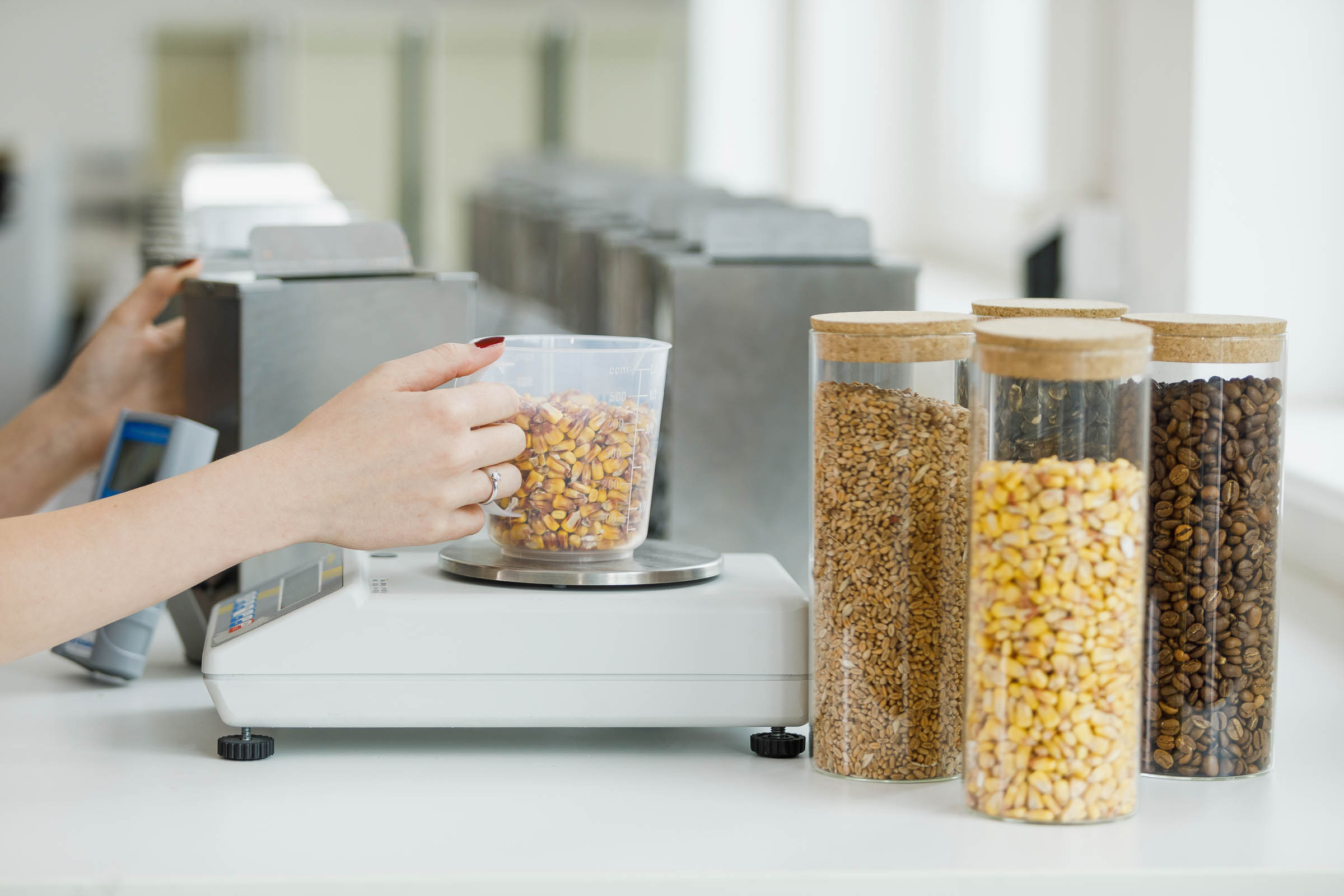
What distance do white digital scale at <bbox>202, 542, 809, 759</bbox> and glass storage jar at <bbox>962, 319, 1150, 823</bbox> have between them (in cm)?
16

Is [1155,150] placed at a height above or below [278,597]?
above

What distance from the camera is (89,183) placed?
5.45 meters

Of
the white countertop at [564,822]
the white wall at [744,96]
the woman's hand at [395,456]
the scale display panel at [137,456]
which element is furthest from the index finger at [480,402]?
the white wall at [744,96]

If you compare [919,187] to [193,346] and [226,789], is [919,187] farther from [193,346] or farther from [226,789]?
[226,789]

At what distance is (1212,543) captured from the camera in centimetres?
83

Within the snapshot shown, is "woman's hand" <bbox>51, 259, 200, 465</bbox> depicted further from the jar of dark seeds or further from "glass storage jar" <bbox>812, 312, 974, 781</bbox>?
the jar of dark seeds

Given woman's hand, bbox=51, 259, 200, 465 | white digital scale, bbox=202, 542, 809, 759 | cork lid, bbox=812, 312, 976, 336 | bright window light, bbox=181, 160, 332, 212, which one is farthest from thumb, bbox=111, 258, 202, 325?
bright window light, bbox=181, 160, 332, 212

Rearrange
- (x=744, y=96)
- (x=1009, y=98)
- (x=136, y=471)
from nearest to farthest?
1. (x=136, y=471)
2. (x=1009, y=98)
3. (x=744, y=96)

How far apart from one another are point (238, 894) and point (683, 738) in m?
0.32

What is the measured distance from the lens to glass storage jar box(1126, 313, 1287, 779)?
2.70ft

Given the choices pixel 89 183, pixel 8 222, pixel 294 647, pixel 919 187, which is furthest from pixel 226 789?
pixel 89 183

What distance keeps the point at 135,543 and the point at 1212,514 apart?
2.04 feet

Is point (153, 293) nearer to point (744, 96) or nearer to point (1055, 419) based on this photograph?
point (1055, 419)

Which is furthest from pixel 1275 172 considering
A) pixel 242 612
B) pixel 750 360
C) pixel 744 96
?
pixel 744 96
